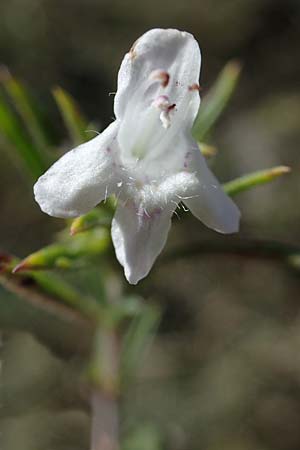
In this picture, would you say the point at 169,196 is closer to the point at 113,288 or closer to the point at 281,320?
the point at 113,288

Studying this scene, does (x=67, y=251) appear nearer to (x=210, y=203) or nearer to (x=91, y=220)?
(x=91, y=220)

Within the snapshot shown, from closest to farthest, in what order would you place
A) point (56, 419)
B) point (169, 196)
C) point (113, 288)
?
1. point (169, 196)
2. point (113, 288)
3. point (56, 419)

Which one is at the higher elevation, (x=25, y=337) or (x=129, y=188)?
(x=129, y=188)

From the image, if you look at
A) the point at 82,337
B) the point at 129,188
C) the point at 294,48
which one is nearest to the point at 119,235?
the point at 129,188

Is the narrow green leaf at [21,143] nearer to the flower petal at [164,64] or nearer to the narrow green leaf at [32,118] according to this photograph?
the narrow green leaf at [32,118]

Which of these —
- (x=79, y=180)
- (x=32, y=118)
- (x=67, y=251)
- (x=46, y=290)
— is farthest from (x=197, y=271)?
(x=79, y=180)

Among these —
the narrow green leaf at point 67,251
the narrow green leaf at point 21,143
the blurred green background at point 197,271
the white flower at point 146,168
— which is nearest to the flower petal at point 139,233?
the white flower at point 146,168

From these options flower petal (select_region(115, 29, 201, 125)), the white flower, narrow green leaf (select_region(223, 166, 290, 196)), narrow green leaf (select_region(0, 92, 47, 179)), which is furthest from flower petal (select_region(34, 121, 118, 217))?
narrow green leaf (select_region(0, 92, 47, 179))

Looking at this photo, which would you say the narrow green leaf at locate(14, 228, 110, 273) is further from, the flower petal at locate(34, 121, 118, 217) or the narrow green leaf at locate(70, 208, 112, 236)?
the flower petal at locate(34, 121, 118, 217)
